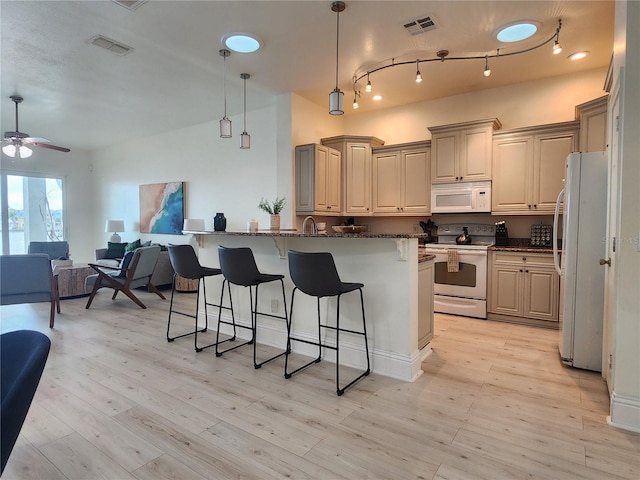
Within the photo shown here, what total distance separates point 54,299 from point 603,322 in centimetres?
559

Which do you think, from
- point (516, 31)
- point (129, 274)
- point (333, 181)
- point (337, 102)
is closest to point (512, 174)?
point (516, 31)

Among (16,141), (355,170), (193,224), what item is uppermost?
(16,141)

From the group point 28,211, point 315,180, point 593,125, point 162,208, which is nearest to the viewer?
point 593,125

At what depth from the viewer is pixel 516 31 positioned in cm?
333

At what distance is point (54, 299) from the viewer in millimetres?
4320

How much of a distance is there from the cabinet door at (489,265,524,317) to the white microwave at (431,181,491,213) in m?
0.80

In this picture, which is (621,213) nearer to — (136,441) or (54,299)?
(136,441)

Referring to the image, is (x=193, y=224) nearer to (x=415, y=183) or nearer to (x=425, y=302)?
(x=415, y=183)

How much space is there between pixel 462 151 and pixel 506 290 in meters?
1.80

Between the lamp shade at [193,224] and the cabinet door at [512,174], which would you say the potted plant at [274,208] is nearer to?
the lamp shade at [193,224]

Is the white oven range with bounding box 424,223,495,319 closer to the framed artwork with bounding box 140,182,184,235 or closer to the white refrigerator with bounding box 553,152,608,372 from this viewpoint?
the white refrigerator with bounding box 553,152,608,372

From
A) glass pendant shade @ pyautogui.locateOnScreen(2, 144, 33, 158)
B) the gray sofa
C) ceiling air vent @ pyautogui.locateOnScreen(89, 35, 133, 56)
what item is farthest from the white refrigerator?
glass pendant shade @ pyautogui.locateOnScreen(2, 144, 33, 158)

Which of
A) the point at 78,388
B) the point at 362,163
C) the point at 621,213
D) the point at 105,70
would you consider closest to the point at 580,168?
the point at 621,213

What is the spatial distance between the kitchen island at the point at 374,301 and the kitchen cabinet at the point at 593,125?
7.47ft
